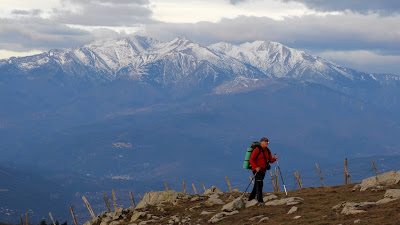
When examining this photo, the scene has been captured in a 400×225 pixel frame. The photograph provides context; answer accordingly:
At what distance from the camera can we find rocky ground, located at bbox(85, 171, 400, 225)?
27.0 meters

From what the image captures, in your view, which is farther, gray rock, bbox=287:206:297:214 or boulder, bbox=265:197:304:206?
boulder, bbox=265:197:304:206

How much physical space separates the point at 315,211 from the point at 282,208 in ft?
8.63

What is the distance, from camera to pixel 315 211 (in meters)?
29.7

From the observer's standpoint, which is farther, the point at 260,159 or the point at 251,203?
the point at 251,203

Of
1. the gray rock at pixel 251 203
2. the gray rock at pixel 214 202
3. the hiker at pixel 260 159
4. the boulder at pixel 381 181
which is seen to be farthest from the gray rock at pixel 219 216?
the boulder at pixel 381 181

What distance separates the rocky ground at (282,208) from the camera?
27.0 m

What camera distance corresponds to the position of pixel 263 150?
33.3m

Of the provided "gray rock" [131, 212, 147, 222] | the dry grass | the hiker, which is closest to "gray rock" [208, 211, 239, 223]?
the dry grass

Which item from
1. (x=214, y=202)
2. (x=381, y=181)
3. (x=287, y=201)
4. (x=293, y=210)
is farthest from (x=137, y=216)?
(x=381, y=181)

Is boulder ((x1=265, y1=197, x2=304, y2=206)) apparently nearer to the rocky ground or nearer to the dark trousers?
the rocky ground

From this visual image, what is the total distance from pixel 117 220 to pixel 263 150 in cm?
1097

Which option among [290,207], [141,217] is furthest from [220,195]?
[290,207]

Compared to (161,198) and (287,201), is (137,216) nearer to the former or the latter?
(161,198)

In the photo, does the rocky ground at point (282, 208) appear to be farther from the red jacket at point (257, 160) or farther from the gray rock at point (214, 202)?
the red jacket at point (257, 160)
